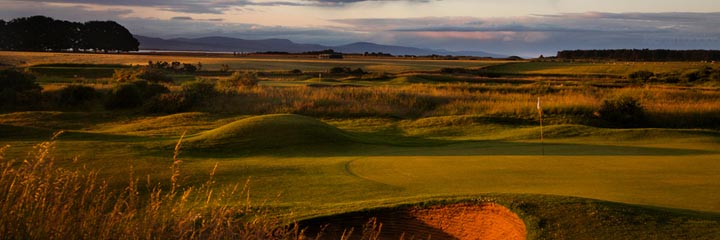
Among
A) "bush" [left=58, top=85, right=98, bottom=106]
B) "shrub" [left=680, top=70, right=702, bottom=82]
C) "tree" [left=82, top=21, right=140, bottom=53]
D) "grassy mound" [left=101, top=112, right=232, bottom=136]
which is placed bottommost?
"grassy mound" [left=101, top=112, right=232, bottom=136]

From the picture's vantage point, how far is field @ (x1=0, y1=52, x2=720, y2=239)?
9.16 m

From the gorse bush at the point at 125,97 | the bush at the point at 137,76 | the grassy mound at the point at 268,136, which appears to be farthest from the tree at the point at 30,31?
the grassy mound at the point at 268,136

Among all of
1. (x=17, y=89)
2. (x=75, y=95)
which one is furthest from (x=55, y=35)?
(x=75, y=95)

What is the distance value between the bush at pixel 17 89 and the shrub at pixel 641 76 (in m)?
52.7

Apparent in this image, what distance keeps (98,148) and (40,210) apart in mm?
13785

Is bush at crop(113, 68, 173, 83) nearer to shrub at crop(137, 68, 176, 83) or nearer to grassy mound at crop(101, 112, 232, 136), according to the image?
shrub at crop(137, 68, 176, 83)

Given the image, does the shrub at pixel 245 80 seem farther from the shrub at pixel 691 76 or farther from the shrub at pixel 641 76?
the shrub at pixel 691 76

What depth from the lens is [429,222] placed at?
31.4 feet

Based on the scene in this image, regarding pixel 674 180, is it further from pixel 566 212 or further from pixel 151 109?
pixel 151 109

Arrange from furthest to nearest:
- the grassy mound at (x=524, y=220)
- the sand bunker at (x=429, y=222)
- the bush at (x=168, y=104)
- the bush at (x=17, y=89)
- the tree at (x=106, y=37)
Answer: the tree at (x=106, y=37) < the bush at (x=17, y=89) < the bush at (x=168, y=104) < the sand bunker at (x=429, y=222) < the grassy mound at (x=524, y=220)

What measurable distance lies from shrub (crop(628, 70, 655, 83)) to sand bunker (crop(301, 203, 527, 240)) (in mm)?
59940

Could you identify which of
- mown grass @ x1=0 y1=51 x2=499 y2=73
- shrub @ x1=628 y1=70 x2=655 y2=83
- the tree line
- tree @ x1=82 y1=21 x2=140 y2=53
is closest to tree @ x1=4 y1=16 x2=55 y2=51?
the tree line

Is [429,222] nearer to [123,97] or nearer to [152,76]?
[123,97]

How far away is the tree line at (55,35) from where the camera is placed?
122000mm
